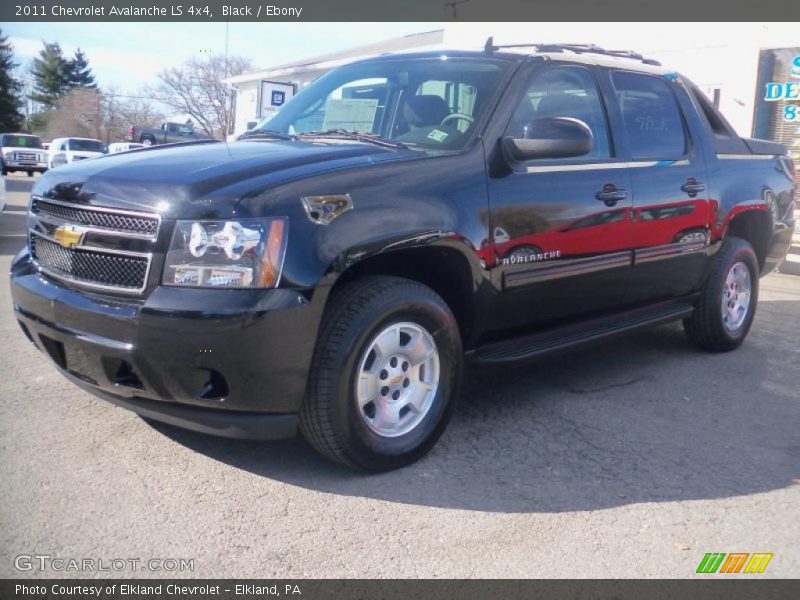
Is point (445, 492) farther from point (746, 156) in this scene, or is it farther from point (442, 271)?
point (746, 156)

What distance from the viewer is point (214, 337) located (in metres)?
3.10

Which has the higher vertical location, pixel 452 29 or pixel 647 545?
pixel 452 29

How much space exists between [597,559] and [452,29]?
856 inches

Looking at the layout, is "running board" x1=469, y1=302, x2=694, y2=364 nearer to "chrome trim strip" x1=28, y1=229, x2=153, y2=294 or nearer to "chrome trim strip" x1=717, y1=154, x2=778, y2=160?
"chrome trim strip" x1=717, y1=154, x2=778, y2=160

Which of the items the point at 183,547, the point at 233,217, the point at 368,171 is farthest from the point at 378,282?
the point at 183,547

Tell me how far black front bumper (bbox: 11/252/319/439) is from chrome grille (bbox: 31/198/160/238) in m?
0.27

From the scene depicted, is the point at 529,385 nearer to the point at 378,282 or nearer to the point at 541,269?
the point at 541,269

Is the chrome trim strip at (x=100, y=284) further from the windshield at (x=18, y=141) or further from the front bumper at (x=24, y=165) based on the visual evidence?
the windshield at (x=18, y=141)

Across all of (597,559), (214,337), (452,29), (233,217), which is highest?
(452,29)

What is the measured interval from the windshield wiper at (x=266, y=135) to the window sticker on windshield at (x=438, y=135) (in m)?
0.76

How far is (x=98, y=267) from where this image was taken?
3381 millimetres

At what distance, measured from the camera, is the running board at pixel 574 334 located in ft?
13.7
